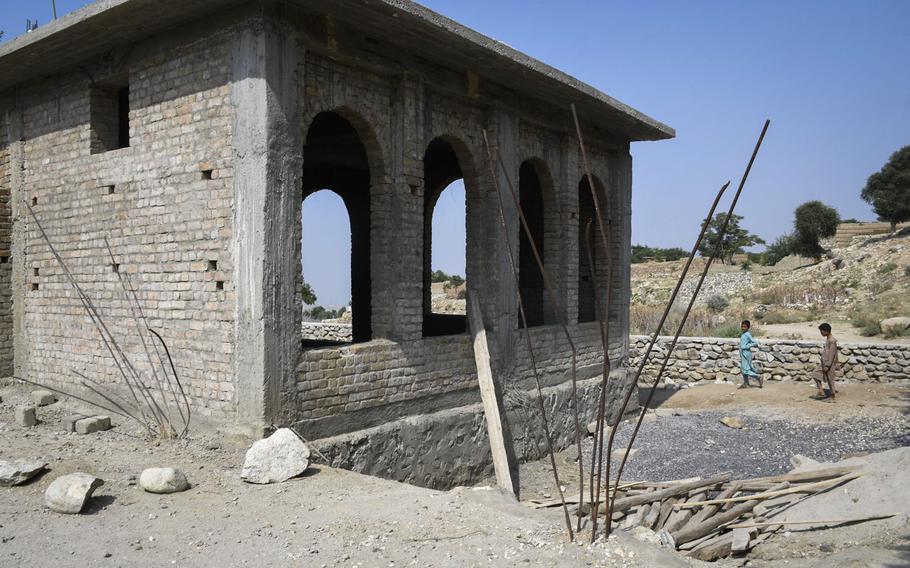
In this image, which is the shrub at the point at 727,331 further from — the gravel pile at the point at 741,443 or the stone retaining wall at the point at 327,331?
the stone retaining wall at the point at 327,331

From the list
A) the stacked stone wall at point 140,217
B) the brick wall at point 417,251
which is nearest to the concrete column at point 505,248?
the brick wall at point 417,251

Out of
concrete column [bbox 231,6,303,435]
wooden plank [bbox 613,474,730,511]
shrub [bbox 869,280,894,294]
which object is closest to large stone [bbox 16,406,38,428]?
concrete column [bbox 231,6,303,435]

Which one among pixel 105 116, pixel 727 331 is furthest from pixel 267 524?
pixel 727 331

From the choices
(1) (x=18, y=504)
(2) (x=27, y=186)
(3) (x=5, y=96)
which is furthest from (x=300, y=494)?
(3) (x=5, y=96)

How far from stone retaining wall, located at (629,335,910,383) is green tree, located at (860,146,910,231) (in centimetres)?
3318

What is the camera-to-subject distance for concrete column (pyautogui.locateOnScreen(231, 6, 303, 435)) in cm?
684

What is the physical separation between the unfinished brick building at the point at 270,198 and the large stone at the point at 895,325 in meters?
14.2

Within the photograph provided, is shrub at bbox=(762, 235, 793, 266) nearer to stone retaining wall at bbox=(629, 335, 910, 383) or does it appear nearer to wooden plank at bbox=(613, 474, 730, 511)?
stone retaining wall at bbox=(629, 335, 910, 383)

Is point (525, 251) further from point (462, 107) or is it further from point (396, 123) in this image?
point (396, 123)

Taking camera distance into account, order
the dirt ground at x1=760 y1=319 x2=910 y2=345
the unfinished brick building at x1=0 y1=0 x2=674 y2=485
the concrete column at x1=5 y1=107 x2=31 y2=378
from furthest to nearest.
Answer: the dirt ground at x1=760 y1=319 x2=910 y2=345 → the concrete column at x1=5 y1=107 x2=31 y2=378 → the unfinished brick building at x1=0 y1=0 x2=674 y2=485

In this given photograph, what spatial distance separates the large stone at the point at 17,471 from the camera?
604cm

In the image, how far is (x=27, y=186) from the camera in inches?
372

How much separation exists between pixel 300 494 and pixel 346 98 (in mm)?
4214

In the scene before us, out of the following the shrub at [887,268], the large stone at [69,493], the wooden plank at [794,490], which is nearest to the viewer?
the large stone at [69,493]
